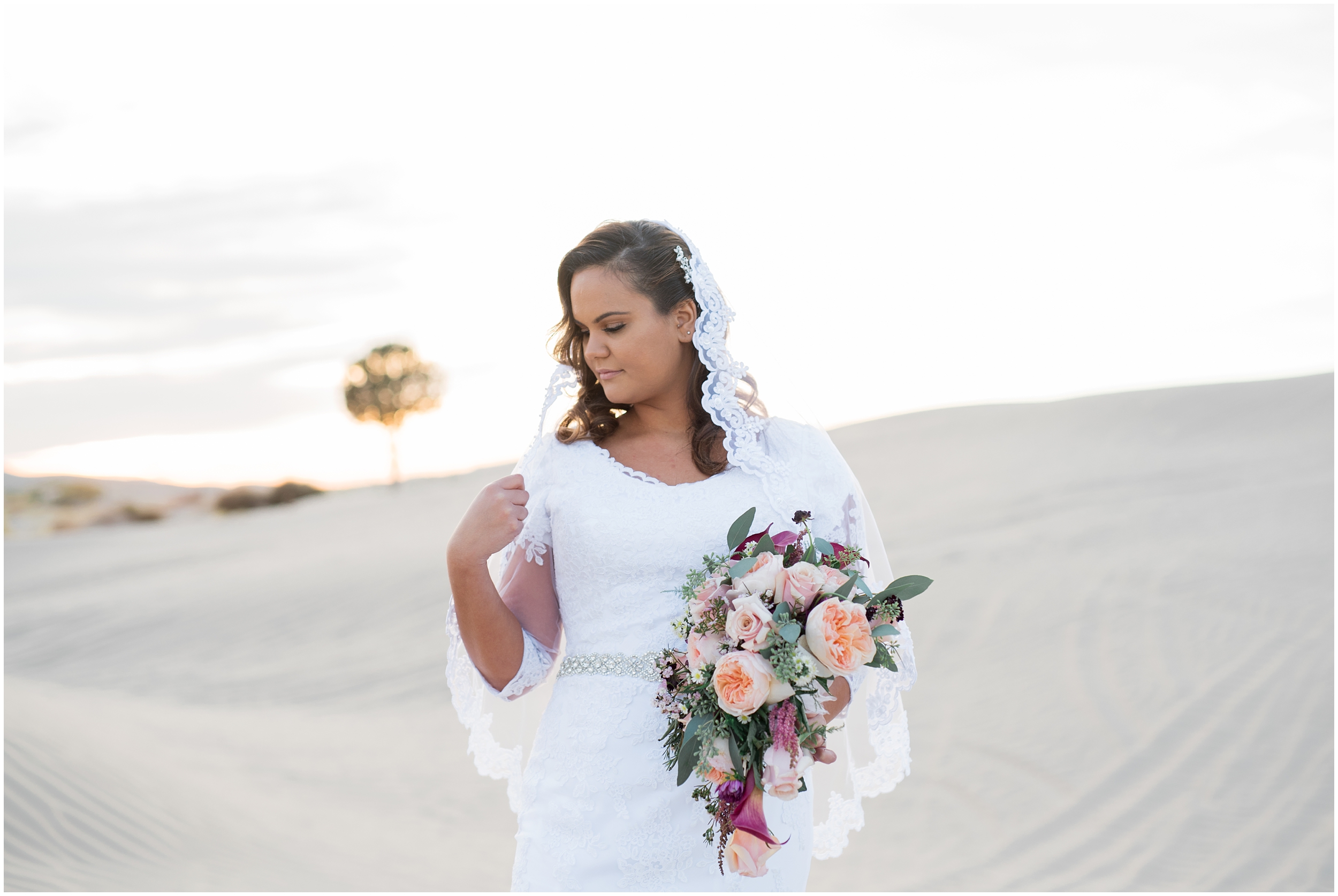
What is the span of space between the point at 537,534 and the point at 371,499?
1070 inches

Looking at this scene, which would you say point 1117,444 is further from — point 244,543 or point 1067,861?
Answer: point 244,543

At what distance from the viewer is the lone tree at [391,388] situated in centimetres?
3922

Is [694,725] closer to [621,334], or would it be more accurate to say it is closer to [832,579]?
[832,579]

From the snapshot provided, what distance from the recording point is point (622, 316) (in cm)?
249

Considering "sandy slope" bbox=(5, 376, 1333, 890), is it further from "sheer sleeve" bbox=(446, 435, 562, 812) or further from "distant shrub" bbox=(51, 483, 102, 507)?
"distant shrub" bbox=(51, 483, 102, 507)

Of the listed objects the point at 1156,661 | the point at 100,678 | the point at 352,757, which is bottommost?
the point at 100,678


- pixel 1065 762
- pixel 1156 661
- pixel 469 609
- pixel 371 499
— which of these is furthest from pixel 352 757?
pixel 371 499

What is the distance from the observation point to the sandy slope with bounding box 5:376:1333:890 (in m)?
6.29

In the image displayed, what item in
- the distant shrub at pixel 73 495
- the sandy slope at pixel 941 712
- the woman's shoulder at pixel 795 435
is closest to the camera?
the woman's shoulder at pixel 795 435

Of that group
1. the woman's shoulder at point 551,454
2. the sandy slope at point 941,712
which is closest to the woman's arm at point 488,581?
the woman's shoulder at point 551,454

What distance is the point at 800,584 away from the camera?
6.98ft

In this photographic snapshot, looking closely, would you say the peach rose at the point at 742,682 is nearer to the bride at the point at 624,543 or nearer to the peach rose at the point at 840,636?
the peach rose at the point at 840,636

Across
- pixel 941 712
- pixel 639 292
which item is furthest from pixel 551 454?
pixel 941 712

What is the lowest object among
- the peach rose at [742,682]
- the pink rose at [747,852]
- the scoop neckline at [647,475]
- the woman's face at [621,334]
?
the pink rose at [747,852]
